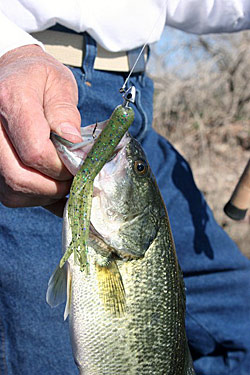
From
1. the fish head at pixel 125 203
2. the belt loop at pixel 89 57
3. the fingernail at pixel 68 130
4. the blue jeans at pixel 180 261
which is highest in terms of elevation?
the fingernail at pixel 68 130

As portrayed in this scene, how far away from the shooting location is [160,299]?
1599 millimetres

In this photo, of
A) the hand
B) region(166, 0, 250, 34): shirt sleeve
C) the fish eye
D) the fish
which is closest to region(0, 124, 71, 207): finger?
the hand

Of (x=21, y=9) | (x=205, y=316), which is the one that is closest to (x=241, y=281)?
(x=205, y=316)

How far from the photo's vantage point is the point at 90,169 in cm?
132

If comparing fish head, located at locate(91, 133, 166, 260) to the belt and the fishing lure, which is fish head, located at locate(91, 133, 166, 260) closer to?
the fishing lure

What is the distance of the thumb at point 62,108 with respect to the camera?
1.40 meters

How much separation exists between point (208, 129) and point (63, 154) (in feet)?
15.9

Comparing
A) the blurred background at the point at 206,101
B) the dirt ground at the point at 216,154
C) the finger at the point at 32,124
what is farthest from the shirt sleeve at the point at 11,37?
the blurred background at the point at 206,101

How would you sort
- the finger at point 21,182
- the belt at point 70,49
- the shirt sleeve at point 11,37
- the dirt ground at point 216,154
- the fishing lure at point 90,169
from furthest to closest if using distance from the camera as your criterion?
the dirt ground at point 216,154 < the belt at point 70,49 < the shirt sleeve at point 11,37 < the finger at point 21,182 < the fishing lure at point 90,169

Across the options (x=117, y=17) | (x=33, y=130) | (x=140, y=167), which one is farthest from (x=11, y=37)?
(x=140, y=167)

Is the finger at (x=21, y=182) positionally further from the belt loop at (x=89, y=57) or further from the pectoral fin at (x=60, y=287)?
the belt loop at (x=89, y=57)

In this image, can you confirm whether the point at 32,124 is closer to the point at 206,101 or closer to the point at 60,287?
the point at 60,287

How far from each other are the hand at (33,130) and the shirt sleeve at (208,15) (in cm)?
123

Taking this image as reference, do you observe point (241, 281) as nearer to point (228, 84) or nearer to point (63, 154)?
point (63, 154)
